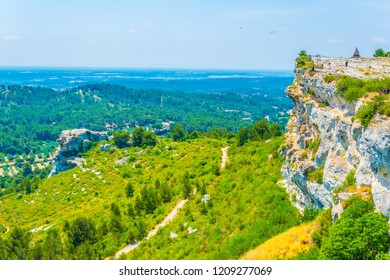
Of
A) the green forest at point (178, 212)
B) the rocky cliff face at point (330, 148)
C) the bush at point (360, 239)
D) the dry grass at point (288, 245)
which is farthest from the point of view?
the dry grass at point (288, 245)

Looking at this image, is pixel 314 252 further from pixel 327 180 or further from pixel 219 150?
pixel 219 150

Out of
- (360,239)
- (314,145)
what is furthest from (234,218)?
(360,239)

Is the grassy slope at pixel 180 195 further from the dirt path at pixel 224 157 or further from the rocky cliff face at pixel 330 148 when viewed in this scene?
the rocky cliff face at pixel 330 148

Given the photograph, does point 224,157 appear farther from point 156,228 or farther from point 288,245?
point 288,245

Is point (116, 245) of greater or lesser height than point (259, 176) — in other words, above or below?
below

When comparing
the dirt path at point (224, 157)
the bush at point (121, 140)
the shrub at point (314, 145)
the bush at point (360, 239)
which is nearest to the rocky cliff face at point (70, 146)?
the bush at point (121, 140)

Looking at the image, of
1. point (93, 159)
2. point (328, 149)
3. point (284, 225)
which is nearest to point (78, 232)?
point (284, 225)
